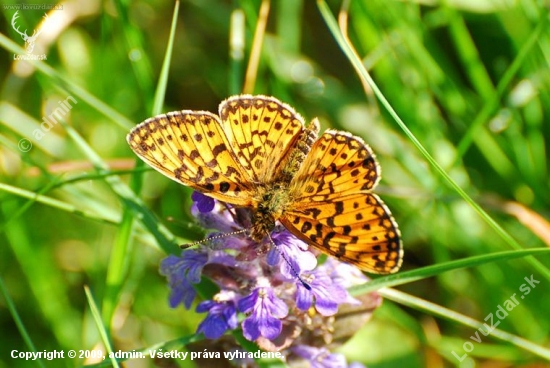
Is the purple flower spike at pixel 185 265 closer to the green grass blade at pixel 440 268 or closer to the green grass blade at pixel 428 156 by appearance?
the green grass blade at pixel 440 268

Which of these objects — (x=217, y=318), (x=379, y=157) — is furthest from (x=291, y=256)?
(x=379, y=157)

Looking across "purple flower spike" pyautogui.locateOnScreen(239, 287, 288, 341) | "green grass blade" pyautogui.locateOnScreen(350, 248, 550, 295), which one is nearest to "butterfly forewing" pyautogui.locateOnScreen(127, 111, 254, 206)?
"purple flower spike" pyautogui.locateOnScreen(239, 287, 288, 341)

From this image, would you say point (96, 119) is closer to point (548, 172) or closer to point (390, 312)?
point (390, 312)

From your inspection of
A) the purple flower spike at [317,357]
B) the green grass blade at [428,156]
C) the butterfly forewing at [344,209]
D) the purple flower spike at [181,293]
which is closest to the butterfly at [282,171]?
the butterfly forewing at [344,209]

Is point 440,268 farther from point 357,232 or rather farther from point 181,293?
point 181,293

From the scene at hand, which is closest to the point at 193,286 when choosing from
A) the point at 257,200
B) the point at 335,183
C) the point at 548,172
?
the point at 257,200

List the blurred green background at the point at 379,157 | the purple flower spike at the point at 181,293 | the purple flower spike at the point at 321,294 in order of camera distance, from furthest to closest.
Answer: the blurred green background at the point at 379,157, the purple flower spike at the point at 181,293, the purple flower spike at the point at 321,294

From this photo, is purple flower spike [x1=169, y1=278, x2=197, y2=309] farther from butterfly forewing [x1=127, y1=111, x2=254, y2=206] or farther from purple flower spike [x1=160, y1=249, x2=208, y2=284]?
butterfly forewing [x1=127, y1=111, x2=254, y2=206]
